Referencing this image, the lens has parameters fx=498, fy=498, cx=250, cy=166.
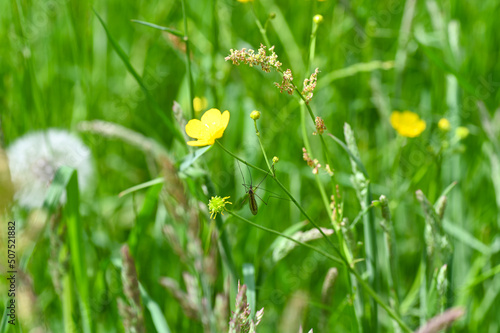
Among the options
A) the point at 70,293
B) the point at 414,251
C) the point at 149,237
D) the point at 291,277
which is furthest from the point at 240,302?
the point at 414,251

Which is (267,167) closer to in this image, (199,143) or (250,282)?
(250,282)

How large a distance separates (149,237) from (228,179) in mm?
303

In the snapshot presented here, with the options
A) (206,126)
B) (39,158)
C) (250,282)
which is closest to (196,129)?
(206,126)

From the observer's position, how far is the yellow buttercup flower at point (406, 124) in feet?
4.41

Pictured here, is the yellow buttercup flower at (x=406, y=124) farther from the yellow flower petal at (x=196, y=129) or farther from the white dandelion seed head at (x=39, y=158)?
the white dandelion seed head at (x=39, y=158)

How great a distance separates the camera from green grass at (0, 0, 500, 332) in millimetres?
1002

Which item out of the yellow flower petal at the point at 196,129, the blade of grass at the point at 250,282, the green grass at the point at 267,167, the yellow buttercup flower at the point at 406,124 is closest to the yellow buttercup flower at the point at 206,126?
the yellow flower petal at the point at 196,129

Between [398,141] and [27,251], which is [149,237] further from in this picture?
[398,141]

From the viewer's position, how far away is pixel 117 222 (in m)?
1.84

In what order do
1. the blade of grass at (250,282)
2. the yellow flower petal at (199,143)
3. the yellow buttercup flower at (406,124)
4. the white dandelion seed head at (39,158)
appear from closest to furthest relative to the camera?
the yellow flower petal at (199,143) < the blade of grass at (250,282) < the yellow buttercup flower at (406,124) < the white dandelion seed head at (39,158)

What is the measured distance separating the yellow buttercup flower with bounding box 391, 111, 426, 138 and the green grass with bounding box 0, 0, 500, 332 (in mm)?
49

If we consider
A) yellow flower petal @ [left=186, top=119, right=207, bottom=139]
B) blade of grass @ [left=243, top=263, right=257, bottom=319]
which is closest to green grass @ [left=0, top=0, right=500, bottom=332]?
blade of grass @ [left=243, top=263, right=257, bottom=319]

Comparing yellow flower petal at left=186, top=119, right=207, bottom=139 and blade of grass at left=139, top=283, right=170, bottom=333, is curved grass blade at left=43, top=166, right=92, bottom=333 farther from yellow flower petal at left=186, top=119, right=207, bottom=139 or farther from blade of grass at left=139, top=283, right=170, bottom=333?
yellow flower petal at left=186, top=119, right=207, bottom=139

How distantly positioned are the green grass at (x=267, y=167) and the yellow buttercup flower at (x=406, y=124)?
0.16 ft
